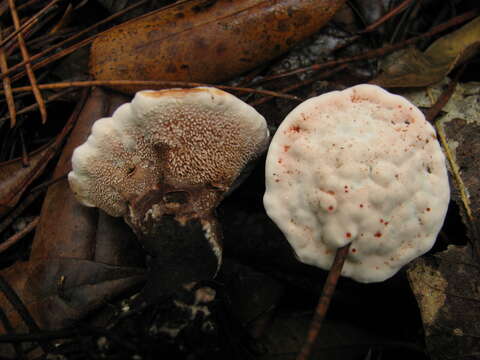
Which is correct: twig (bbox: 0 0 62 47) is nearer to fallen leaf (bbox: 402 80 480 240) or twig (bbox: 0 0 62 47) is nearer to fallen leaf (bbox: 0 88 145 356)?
fallen leaf (bbox: 0 88 145 356)

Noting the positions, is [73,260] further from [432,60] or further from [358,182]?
[432,60]

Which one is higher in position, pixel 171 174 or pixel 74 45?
pixel 74 45

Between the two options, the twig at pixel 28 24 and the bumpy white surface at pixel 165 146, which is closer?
the bumpy white surface at pixel 165 146

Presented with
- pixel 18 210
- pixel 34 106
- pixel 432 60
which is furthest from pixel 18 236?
pixel 432 60

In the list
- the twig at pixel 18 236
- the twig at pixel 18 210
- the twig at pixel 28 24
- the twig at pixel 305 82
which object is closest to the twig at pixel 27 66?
the twig at pixel 28 24

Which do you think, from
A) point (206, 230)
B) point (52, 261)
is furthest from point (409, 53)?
point (52, 261)

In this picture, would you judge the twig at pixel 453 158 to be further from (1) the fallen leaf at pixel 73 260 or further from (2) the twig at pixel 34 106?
(2) the twig at pixel 34 106

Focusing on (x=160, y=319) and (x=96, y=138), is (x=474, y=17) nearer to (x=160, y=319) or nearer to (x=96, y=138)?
(x=96, y=138)
